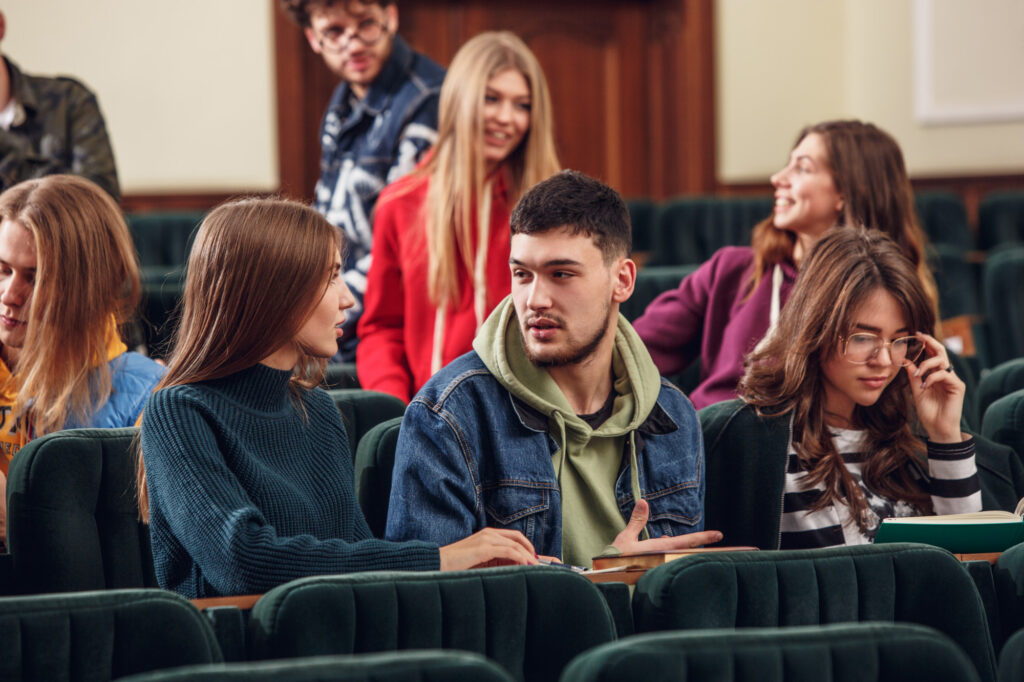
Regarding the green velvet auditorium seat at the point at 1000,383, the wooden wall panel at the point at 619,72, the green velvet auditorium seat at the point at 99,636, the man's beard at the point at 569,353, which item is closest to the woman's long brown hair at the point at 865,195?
the green velvet auditorium seat at the point at 1000,383

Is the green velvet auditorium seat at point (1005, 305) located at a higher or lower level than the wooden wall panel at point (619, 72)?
lower

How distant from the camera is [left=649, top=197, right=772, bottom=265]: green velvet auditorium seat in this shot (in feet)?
17.9

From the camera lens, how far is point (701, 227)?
18.1ft

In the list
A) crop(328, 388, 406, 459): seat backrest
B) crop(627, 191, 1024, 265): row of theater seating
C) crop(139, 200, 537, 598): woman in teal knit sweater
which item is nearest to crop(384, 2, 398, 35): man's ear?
crop(328, 388, 406, 459): seat backrest

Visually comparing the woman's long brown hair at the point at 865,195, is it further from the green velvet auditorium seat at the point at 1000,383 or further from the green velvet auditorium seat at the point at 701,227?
the green velvet auditorium seat at the point at 701,227

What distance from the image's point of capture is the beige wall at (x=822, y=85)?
250 inches

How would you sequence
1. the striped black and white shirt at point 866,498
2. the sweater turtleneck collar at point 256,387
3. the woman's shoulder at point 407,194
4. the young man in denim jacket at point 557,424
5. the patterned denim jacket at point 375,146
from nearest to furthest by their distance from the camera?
1. the sweater turtleneck collar at point 256,387
2. the young man in denim jacket at point 557,424
3. the striped black and white shirt at point 866,498
4. the woman's shoulder at point 407,194
5. the patterned denim jacket at point 375,146

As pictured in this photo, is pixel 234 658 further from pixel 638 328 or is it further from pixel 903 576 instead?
pixel 638 328

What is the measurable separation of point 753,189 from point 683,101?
1.88ft

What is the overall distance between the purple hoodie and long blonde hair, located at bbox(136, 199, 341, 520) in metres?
1.14

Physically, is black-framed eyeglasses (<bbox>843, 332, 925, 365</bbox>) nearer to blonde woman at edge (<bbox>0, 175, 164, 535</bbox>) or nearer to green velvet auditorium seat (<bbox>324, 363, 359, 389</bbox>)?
green velvet auditorium seat (<bbox>324, 363, 359, 389</bbox>)

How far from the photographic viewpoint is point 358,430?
2355 millimetres

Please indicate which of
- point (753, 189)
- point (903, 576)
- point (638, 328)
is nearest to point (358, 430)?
point (638, 328)

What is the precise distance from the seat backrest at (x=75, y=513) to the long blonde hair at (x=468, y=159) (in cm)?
91
